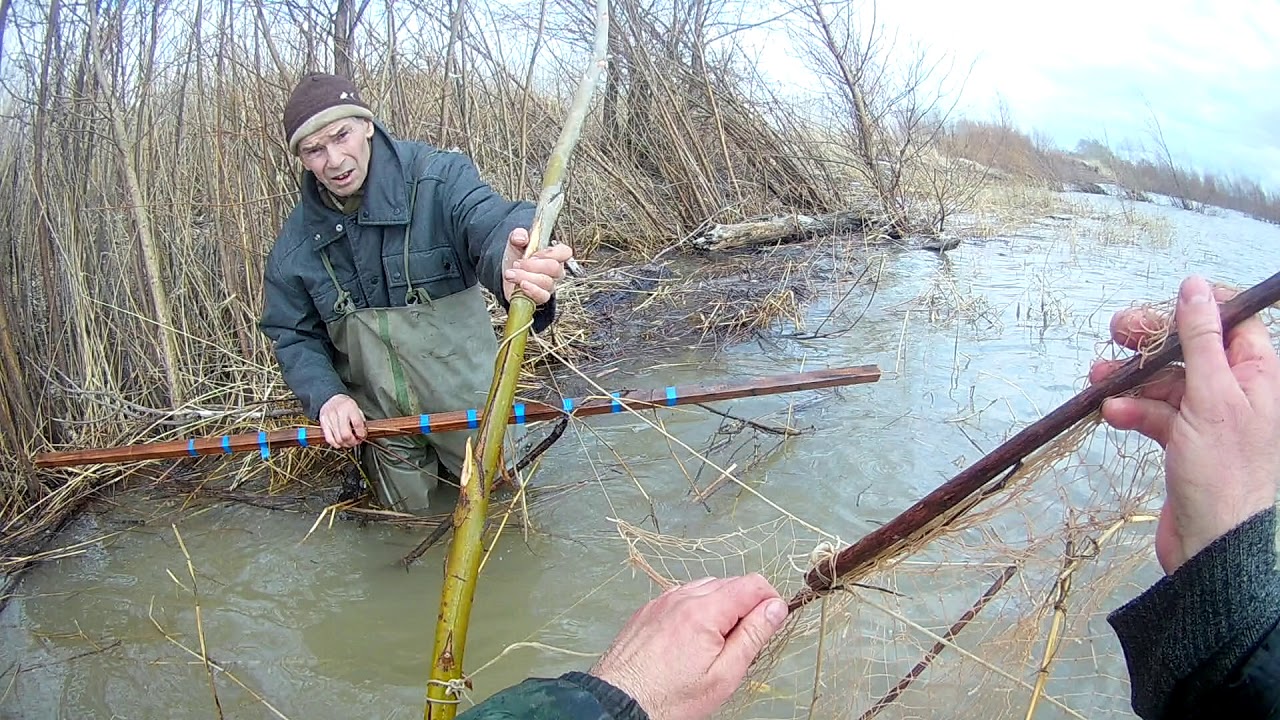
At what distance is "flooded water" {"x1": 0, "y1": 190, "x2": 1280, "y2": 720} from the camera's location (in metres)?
2.60

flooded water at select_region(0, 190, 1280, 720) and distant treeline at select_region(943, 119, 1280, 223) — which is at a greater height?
distant treeline at select_region(943, 119, 1280, 223)

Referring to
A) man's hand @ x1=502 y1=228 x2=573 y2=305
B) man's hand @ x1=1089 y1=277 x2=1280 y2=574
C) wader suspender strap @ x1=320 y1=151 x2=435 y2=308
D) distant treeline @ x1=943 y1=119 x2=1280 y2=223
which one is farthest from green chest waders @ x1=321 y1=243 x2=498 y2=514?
distant treeline @ x1=943 y1=119 x2=1280 y2=223

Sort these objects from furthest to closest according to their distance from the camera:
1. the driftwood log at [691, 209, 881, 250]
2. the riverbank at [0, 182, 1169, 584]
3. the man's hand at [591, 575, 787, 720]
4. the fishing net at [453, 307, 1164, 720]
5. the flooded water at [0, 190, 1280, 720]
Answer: the driftwood log at [691, 209, 881, 250] → the riverbank at [0, 182, 1169, 584] → the flooded water at [0, 190, 1280, 720] → the fishing net at [453, 307, 1164, 720] → the man's hand at [591, 575, 787, 720]

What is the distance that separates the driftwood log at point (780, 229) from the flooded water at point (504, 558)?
289cm

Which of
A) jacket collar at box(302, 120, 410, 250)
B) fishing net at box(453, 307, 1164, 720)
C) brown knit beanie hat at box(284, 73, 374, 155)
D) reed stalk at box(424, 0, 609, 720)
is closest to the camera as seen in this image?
fishing net at box(453, 307, 1164, 720)

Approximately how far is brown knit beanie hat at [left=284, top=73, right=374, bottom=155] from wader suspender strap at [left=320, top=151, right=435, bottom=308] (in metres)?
0.32

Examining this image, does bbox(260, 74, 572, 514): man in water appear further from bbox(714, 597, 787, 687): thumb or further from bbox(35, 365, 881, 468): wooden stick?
bbox(714, 597, 787, 687): thumb

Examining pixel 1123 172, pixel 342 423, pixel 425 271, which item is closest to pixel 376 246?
pixel 425 271

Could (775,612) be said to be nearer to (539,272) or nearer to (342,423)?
(539,272)

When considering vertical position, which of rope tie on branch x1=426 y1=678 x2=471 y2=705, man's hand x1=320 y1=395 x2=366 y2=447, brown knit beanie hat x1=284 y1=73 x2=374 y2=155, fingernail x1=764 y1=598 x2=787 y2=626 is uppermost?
brown knit beanie hat x1=284 y1=73 x2=374 y2=155

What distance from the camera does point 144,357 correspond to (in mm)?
3986

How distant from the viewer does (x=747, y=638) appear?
1146 millimetres

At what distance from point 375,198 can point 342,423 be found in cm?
81

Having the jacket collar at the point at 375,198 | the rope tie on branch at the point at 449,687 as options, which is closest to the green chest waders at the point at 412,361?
the jacket collar at the point at 375,198
